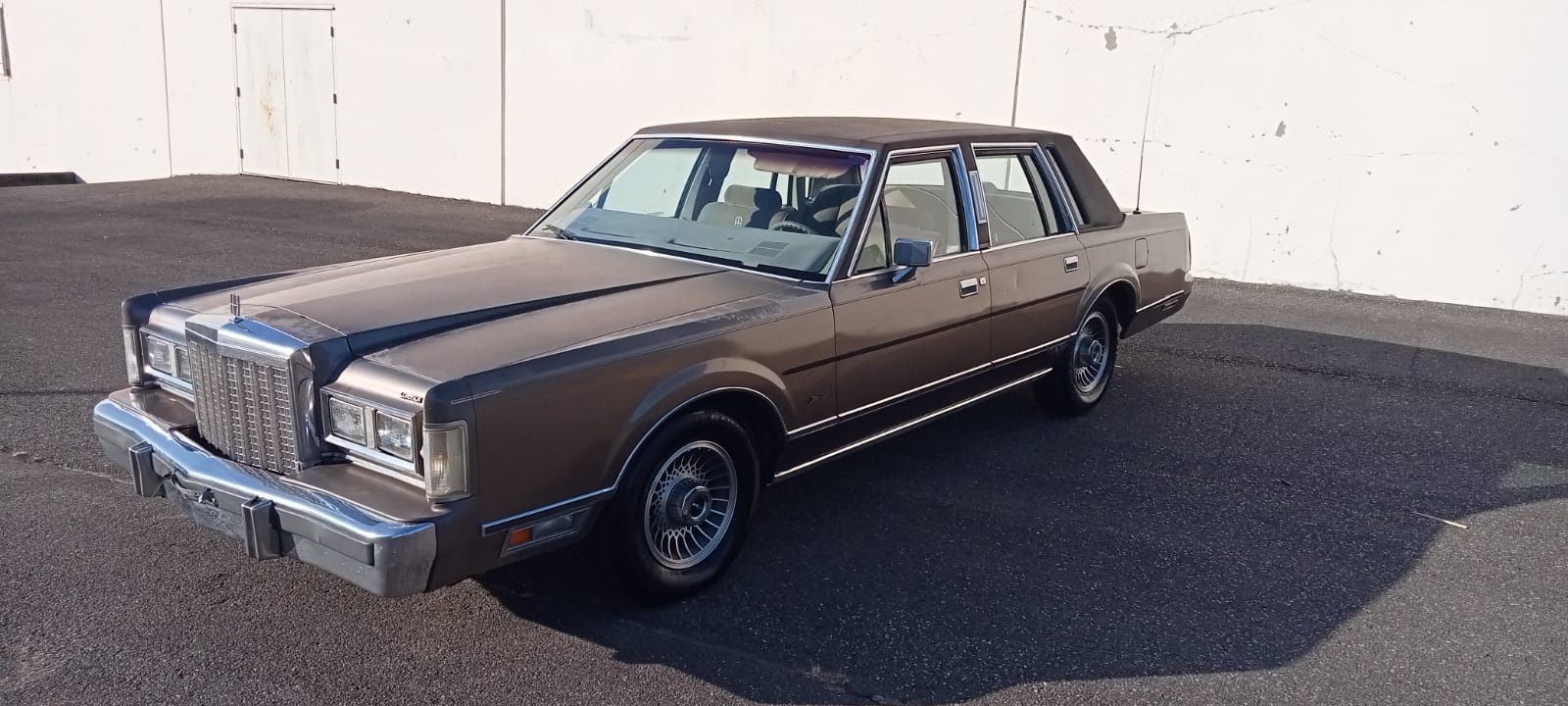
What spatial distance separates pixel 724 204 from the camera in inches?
198

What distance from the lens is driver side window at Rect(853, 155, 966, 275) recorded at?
15.6ft

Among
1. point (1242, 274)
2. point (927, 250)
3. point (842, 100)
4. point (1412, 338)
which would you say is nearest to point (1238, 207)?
point (1242, 274)

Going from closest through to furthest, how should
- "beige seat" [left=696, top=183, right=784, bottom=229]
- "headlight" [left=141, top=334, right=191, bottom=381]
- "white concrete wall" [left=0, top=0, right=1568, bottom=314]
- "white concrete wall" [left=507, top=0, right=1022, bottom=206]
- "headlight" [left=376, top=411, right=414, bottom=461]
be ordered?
"headlight" [left=376, top=411, right=414, bottom=461] → "headlight" [left=141, top=334, right=191, bottom=381] → "beige seat" [left=696, top=183, right=784, bottom=229] → "white concrete wall" [left=0, top=0, right=1568, bottom=314] → "white concrete wall" [left=507, top=0, right=1022, bottom=206]

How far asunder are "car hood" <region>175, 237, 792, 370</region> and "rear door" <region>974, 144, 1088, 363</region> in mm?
1368

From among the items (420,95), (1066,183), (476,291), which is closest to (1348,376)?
(1066,183)

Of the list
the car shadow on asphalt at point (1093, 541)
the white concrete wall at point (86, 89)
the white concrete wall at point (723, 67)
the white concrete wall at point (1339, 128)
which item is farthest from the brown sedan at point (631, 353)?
the white concrete wall at point (86, 89)

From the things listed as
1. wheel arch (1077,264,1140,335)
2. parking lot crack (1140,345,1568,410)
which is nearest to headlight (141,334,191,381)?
wheel arch (1077,264,1140,335)

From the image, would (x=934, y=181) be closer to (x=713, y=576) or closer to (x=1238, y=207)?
(x=713, y=576)

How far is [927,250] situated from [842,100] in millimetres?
8083

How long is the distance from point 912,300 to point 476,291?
1749 millimetres

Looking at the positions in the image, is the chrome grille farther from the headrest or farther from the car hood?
the headrest

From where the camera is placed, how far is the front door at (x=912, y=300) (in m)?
4.57

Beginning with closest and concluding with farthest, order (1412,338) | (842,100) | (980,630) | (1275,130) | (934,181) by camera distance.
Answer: (980,630), (934,181), (1412,338), (1275,130), (842,100)

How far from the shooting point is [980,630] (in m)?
3.88
